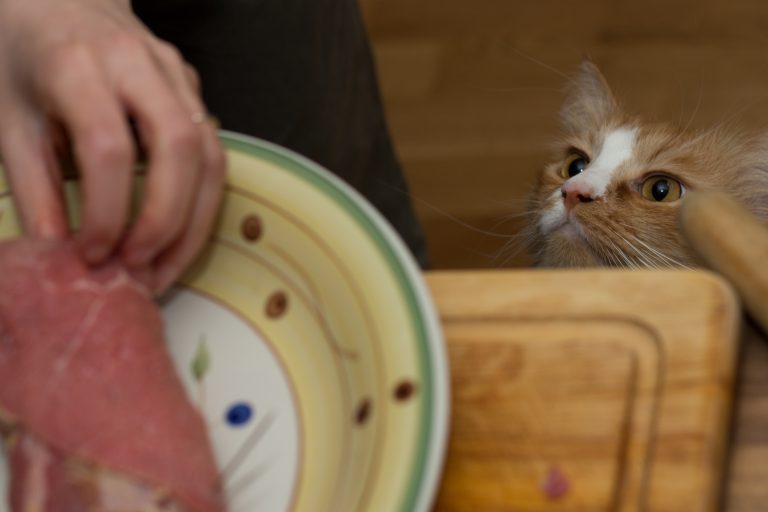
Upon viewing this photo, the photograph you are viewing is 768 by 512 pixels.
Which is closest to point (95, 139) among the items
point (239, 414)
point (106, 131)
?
point (106, 131)

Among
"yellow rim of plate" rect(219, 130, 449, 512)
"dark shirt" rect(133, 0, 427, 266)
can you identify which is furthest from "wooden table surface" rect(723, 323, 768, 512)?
"dark shirt" rect(133, 0, 427, 266)

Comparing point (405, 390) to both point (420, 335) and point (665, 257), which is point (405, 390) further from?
point (665, 257)

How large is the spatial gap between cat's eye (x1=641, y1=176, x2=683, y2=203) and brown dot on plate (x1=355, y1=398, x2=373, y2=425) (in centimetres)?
58

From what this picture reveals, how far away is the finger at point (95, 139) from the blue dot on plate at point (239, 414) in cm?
16

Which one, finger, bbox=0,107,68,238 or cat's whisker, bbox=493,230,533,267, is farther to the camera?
cat's whisker, bbox=493,230,533,267

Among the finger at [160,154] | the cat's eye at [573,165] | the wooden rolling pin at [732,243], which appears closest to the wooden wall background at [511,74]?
the cat's eye at [573,165]

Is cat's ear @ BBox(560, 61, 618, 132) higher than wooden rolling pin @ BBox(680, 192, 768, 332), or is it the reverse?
wooden rolling pin @ BBox(680, 192, 768, 332)

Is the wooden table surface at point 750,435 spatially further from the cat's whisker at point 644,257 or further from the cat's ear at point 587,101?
the cat's ear at point 587,101

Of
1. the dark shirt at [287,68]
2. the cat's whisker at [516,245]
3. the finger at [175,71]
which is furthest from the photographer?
the cat's whisker at [516,245]

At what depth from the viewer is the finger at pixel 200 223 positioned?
629mm

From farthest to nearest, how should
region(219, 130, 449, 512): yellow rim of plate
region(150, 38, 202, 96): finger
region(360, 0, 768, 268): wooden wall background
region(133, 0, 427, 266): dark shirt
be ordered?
1. region(360, 0, 768, 268): wooden wall background
2. region(133, 0, 427, 266): dark shirt
3. region(150, 38, 202, 96): finger
4. region(219, 130, 449, 512): yellow rim of plate

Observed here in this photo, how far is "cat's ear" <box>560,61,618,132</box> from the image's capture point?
1205 millimetres

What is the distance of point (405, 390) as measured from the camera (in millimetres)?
561

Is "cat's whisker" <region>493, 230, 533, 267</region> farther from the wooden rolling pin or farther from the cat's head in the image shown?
the wooden rolling pin
